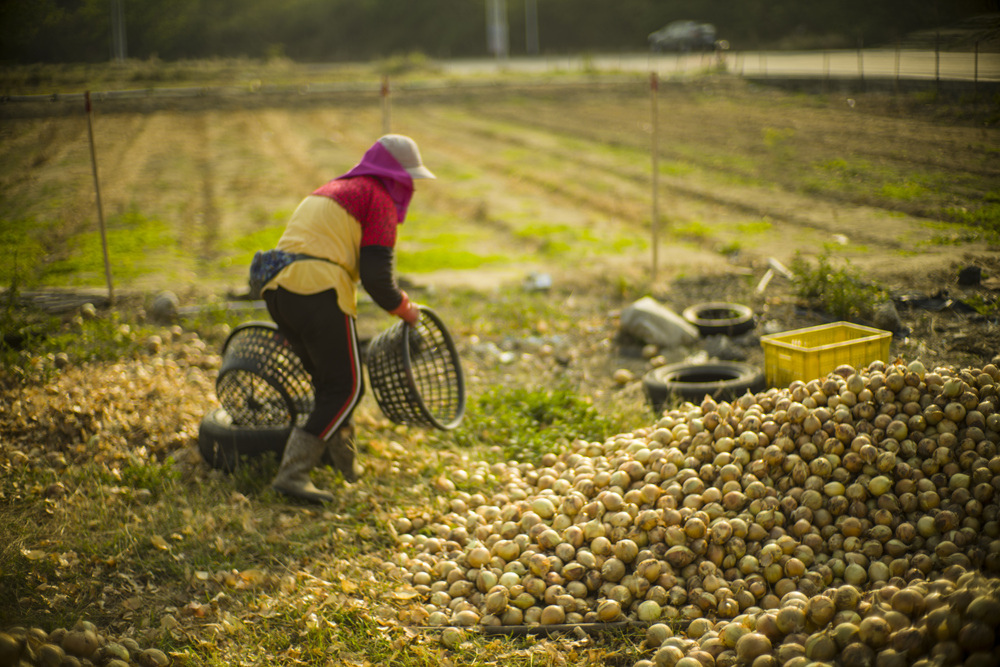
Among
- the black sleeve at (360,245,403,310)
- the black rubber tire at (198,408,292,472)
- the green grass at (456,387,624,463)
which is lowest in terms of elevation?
the green grass at (456,387,624,463)

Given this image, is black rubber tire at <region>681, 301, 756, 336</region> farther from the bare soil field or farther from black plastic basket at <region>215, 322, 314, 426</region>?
black plastic basket at <region>215, 322, 314, 426</region>

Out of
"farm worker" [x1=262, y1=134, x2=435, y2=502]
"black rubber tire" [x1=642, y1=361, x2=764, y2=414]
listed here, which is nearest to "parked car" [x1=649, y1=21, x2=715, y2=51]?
"black rubber tire" [x1=642, y1=361, x2=764, y2=414]

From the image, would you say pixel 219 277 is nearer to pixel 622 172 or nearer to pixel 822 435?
pixel 822 435

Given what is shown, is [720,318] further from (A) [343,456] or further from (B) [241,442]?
(B) [241,442]

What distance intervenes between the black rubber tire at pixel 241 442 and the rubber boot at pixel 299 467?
0.98 feet

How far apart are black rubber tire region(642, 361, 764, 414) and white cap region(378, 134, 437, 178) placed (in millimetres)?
1994

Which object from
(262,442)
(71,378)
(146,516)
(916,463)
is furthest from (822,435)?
(71,378)

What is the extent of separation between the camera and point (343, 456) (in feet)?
13.4

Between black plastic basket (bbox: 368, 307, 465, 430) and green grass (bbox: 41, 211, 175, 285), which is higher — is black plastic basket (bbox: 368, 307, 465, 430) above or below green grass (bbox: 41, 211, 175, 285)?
below

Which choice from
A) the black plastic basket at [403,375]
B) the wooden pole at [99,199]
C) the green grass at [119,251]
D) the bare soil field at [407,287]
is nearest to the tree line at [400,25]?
the wooden pole at [99,199]

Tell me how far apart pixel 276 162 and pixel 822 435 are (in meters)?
13.7

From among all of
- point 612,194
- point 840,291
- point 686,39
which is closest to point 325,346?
point 840,291

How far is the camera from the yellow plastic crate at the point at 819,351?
4137 mm

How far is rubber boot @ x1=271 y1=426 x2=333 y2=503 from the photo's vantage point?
148 inches
